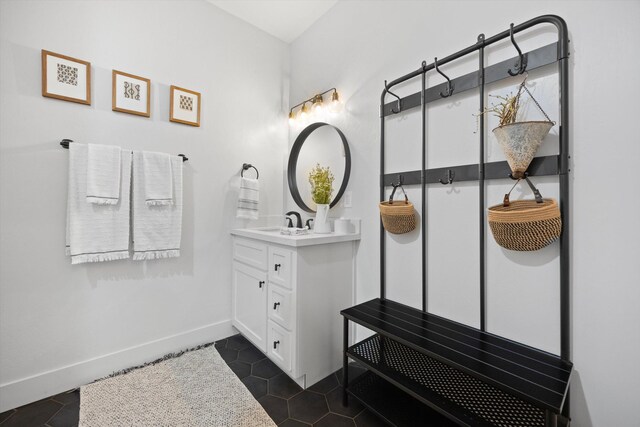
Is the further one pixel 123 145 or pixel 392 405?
pixel 123 145

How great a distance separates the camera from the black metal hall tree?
40.6 inches

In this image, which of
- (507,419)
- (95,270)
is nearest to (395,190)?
(507,419)

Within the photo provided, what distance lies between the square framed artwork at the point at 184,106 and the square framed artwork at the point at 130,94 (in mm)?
149

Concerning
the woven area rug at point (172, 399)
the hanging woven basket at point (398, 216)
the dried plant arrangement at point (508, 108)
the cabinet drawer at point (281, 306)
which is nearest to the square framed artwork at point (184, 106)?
the cabinet drawer at point (281, 306)

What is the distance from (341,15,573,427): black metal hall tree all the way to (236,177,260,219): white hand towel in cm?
116

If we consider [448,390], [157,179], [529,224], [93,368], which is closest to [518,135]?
[529,224]

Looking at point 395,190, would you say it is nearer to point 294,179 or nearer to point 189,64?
point 294,179

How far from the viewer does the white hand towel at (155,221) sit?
6.05 feet

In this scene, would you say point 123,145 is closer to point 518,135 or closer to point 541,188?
point 518,135

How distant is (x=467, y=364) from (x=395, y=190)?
971mm

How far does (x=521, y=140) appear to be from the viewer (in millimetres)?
1096

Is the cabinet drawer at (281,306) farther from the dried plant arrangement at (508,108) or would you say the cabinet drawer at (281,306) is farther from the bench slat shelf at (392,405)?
the dried plant arrangement at (508,108)

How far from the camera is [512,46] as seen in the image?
124 centimetres

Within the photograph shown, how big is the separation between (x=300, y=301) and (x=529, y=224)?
117cm
